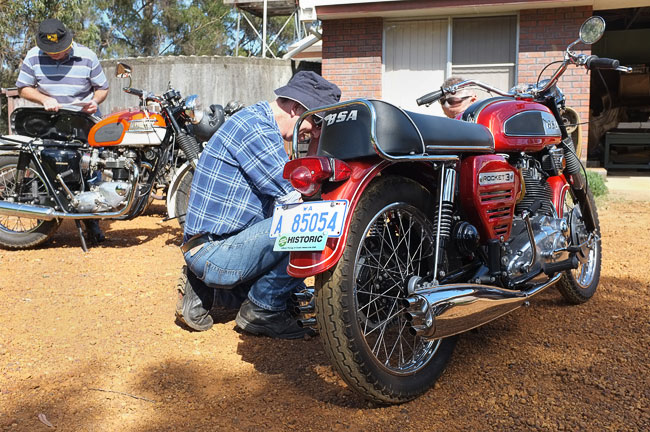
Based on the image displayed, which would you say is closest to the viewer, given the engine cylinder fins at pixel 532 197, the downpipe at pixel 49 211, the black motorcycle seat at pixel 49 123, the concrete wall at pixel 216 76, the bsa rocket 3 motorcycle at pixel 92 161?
the engine cylinder fins at pixel 532 197

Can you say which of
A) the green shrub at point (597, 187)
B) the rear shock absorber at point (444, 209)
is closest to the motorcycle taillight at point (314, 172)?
the rear shock absorber at point (444, 209)

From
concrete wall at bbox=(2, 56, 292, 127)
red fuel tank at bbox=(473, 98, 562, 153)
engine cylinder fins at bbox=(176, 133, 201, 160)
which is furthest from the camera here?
concrete wall at bbox=(2, 56, 292, 127)

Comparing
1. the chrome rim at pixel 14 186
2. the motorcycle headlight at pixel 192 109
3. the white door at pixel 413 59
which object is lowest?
the chrome rim at pixel 14 186

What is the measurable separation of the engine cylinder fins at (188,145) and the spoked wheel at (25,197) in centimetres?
122

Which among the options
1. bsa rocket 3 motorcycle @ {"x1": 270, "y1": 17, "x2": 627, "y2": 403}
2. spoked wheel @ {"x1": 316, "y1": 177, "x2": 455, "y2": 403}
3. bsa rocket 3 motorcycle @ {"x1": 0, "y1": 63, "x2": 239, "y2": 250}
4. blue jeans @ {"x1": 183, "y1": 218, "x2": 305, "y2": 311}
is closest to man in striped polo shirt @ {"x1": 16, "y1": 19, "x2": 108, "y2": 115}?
bsa rocket 3 motorcycle @ {"x1": 0, "y1": 63, "x2": 239, "y2": 250}

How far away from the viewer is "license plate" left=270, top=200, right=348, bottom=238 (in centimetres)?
220

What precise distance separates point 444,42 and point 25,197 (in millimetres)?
6638

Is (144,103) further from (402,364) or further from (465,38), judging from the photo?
(465,38)

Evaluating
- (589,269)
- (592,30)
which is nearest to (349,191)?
(592,30)

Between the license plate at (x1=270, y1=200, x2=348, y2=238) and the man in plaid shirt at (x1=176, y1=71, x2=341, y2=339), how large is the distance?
68 centimetres

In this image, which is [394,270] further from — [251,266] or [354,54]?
[354,54]

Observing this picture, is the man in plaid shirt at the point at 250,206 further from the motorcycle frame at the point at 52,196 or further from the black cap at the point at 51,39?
the black cap at the point at 51,39

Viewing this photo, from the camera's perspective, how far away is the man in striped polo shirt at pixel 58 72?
5664 mm

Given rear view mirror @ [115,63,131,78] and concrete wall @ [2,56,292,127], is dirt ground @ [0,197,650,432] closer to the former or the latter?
rear view mirror @ [115,63,131,78]
